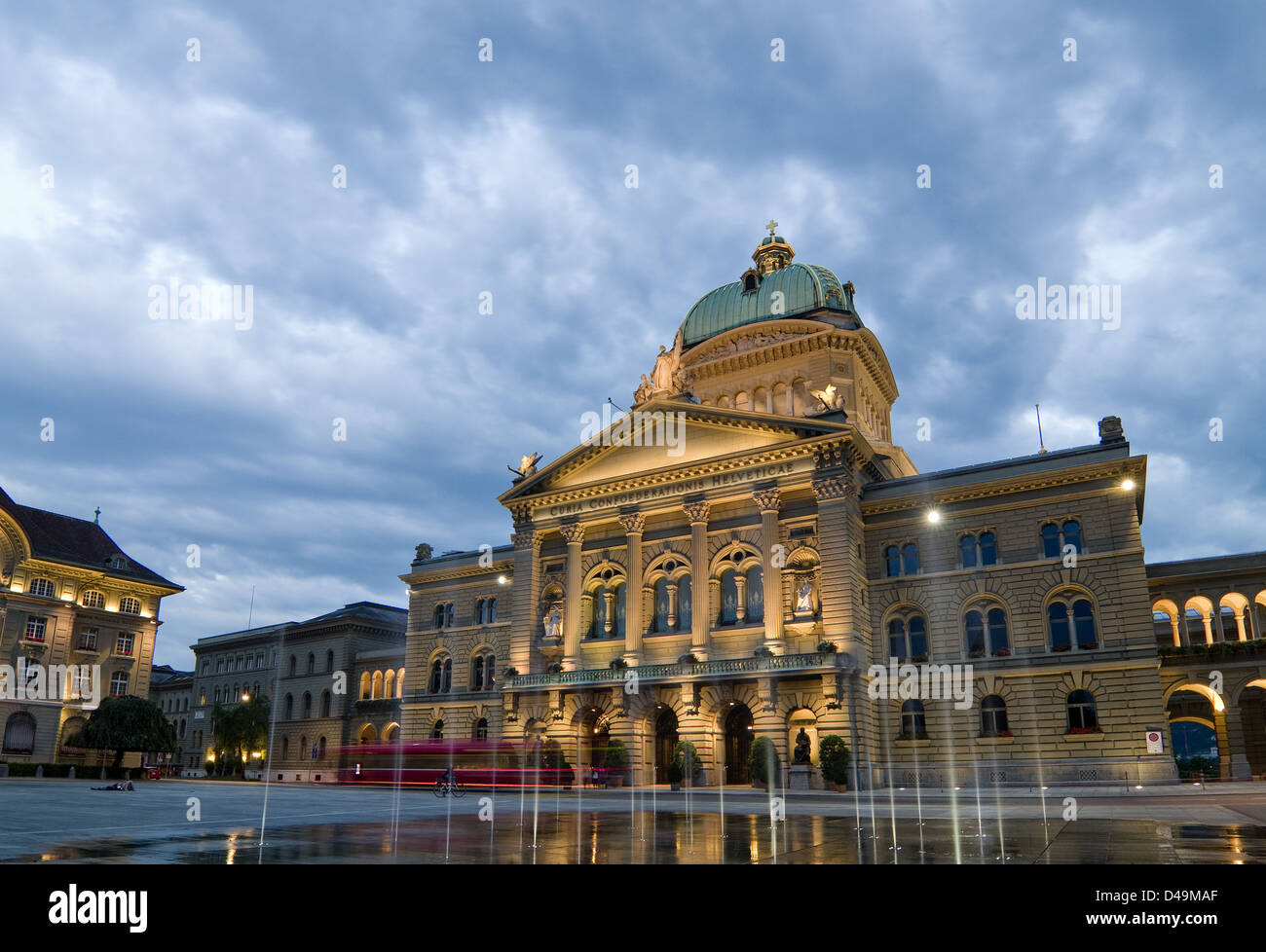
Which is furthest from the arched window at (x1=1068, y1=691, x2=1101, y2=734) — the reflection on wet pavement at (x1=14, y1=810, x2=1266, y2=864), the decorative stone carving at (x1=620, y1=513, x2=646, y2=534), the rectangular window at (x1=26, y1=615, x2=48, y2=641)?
the rectangular window at (x1=26, y1=615, x2=48, y2=641)

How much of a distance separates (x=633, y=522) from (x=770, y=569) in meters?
9.22

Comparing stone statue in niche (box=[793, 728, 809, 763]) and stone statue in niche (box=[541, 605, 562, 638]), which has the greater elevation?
stone statue in niche (box=[541, 605, 562, 638])

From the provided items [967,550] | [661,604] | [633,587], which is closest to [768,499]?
[661,604]

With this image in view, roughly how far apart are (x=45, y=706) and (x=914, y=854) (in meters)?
71.2

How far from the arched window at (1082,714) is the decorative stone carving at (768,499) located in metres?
16.5

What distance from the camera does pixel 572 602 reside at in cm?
5331

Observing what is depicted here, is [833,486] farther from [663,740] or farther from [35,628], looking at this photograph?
[35,628]

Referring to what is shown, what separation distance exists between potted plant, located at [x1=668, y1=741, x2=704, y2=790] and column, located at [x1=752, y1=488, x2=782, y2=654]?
20.9ft

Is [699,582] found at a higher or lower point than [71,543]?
lower

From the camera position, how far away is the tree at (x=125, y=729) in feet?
198

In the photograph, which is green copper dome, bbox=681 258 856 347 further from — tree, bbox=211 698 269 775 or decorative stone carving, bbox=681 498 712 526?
tree, bbox=211 698 269 775

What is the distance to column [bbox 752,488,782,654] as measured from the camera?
149 ft
